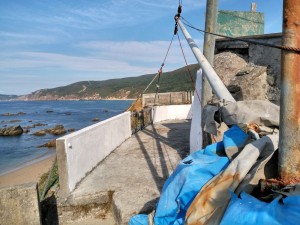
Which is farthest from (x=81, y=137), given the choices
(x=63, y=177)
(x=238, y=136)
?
(x=238, y=136)

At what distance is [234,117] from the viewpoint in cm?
391

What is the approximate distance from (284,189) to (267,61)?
313 inches

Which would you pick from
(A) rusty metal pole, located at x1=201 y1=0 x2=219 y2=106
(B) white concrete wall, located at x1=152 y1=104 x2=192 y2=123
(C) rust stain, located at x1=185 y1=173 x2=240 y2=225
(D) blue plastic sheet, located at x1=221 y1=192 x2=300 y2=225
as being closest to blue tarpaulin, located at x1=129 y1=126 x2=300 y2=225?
(D) blue plastic sheet, located at x1=221 y1=192 x2=300 y2=225

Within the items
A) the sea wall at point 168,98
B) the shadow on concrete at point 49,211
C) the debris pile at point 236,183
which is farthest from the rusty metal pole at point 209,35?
the sea wall at point 168,98

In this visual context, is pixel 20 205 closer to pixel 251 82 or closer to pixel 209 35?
pixel 209 35

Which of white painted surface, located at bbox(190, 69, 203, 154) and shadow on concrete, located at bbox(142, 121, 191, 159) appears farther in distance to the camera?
shadow on concrete, located at bbox(142, 121, 191, 159)

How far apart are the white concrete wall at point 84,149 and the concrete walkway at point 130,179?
19cm

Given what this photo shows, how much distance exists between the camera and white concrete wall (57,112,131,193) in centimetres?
520

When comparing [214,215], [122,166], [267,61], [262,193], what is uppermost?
[267,61]

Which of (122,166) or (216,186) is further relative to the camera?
(122,166)

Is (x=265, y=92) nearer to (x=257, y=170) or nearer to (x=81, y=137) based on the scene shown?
(x=81, y=137)

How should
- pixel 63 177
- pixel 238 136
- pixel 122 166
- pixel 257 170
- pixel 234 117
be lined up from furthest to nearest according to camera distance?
1. pixel 122 166
2. pixel 63 177
3. pixel 234 117
4. pixel 238 136
5. pixel 257 170

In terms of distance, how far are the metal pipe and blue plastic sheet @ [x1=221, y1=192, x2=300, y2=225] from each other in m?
2.38

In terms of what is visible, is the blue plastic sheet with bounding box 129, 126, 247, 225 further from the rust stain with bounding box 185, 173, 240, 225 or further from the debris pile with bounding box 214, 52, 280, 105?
the debris pile with bounding box 214, 52, 280, 105
